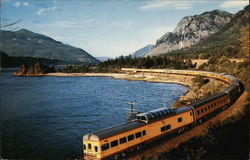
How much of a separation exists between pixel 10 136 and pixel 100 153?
24996 mm

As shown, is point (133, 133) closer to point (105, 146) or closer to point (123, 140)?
point (123, 140)

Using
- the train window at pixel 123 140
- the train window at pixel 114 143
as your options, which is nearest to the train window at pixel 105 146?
the train window at pixel 114 143

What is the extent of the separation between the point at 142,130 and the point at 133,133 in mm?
1385

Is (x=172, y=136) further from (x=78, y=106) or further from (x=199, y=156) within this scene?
(x=78, y=106)

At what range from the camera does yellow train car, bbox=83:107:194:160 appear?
18859 millimetres

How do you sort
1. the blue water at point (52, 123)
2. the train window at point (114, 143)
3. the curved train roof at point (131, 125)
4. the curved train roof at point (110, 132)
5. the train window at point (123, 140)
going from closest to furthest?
the curved train roof at point (110, 132), the curved train roof at point (131, 125), the train window at point (114, 143), the train window at point (123, 140), the blue water at point (52, 123)

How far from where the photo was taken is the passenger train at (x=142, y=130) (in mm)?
18984

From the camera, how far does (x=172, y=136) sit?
26594 mm

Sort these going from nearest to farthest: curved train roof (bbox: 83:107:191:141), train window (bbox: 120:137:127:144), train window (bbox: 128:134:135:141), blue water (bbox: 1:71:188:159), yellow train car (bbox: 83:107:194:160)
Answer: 1. yellow train car (bbox: 83:107:194:160)
2. curved train roof (bbox: 83:107:191:141)
3. train window (bbox: 120:137:127:144)
4. train window (bbox: 128:134:135:141)
5. blue water (bbox: 1:71:188:159)

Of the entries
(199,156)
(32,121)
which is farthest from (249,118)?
(32,121)

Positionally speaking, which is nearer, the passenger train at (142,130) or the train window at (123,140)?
the passenger train at (142,130)

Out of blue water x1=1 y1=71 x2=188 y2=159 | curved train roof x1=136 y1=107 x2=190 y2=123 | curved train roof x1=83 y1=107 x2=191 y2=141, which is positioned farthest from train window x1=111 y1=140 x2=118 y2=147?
blue water x1=1 y1=71 x2=188 y2=159

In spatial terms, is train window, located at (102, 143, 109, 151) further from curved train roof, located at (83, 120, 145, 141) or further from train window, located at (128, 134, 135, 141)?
train window, located at (128, 134, 135, 141)

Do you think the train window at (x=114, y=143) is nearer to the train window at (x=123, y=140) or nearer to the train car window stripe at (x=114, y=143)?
the train car window stripe at (x=114, y=143)
